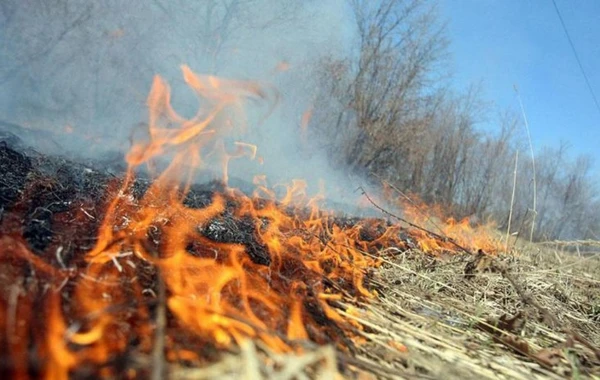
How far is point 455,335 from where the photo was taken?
7.04 ft

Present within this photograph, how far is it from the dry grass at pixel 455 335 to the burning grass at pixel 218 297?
1cm

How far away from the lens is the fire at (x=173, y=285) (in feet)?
4.07

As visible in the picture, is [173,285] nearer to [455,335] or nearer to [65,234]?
[65,234]

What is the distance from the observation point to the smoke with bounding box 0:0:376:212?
9.95m

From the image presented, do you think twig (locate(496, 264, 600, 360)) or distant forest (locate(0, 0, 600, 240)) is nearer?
twig (locate(496, 264, 600, 360))

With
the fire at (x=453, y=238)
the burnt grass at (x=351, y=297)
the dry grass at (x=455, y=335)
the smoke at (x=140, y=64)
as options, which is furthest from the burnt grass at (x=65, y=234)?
the smoke at (x=140, y=64)

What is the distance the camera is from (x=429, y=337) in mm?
1935

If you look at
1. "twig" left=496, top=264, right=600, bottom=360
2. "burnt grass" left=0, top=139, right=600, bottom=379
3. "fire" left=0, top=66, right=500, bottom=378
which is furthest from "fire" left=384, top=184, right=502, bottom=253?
"fire" left=0, top=66, right=500, bottom=378

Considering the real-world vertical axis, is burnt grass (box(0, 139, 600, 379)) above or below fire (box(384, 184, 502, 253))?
below

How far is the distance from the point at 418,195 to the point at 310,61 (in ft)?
26.2

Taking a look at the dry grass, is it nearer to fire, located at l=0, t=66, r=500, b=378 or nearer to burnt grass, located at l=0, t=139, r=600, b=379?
burnt grass, located at l=0, t=139, r=600, b=379

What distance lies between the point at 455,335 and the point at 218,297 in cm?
128

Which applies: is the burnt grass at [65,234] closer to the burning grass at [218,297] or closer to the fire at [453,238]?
the burning grass at [218,297]

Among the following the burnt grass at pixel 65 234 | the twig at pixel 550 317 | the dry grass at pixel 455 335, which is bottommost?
the burnt grass at pixel 65 234
